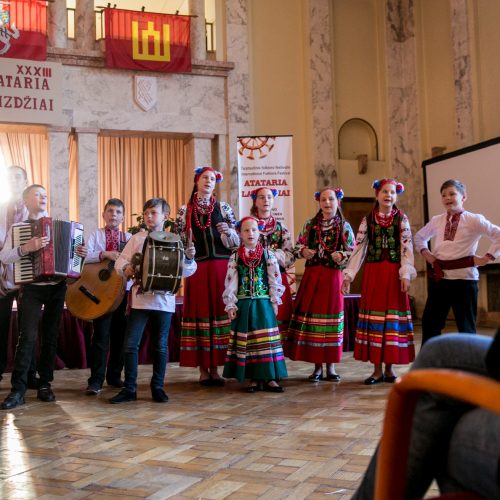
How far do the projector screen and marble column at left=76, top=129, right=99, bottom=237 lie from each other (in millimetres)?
5030

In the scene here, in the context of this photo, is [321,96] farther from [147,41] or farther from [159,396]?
[159,396]

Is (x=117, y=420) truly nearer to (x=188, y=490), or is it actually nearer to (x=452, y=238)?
(x=188, y=490)

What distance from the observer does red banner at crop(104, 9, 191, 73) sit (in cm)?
909

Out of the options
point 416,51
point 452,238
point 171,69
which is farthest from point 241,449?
point 416,51

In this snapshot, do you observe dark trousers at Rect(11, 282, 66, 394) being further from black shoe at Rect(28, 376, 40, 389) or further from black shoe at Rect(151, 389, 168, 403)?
black shoe at Rect(151, 389, 168, 403)

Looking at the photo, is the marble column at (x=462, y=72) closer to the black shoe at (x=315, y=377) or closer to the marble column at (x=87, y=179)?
the marble column at (x=87, y=179)

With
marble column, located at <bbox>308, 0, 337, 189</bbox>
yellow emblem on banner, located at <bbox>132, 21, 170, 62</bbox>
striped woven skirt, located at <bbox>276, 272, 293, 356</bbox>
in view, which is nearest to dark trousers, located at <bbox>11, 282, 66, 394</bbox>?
striped woven skirt, located at <bbox>276, 272, 293, 356</bbox>

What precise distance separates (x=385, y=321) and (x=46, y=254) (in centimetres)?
222

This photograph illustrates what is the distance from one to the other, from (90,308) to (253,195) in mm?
1478

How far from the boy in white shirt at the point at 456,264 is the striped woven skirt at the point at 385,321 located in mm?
281

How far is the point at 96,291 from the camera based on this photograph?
4328 millimetres

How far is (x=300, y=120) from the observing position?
33.7 ft

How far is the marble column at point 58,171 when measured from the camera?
894 centimetres

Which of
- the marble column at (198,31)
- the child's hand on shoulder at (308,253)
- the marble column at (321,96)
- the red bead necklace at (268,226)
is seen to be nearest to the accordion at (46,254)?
the red bead necklace at (268,226)
